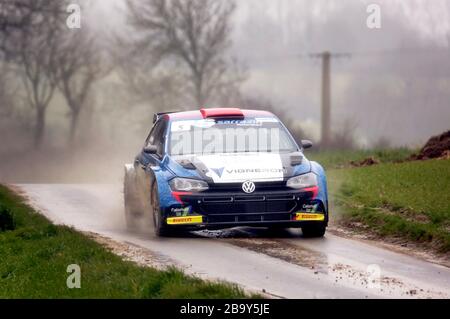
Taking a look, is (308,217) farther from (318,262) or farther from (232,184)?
(318,262)

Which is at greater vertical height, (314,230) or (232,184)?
(232,184)

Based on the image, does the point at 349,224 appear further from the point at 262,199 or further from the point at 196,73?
the point at 196,73

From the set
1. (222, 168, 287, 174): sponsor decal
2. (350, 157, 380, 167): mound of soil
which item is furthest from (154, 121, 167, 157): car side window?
(350, 157, 380, 167): mound of soil

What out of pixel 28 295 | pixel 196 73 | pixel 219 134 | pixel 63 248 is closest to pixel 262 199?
pixel 219 134

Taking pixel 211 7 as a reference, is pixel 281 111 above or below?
below

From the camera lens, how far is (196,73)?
71.3 m

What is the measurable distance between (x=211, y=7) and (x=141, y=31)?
5.38m

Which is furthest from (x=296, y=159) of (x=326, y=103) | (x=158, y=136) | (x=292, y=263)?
(x=326, y=103)

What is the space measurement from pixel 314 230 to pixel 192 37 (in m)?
58.0

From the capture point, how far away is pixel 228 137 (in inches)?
609

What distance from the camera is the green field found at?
1512cm

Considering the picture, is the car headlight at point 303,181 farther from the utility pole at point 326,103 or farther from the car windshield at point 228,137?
the utility pole at point 326,103

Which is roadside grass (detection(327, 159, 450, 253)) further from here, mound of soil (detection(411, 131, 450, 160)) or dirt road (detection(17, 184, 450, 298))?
mound of soil (detection(411, 131, 450, 160))

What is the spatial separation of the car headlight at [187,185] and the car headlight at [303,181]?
1105 millimetres
